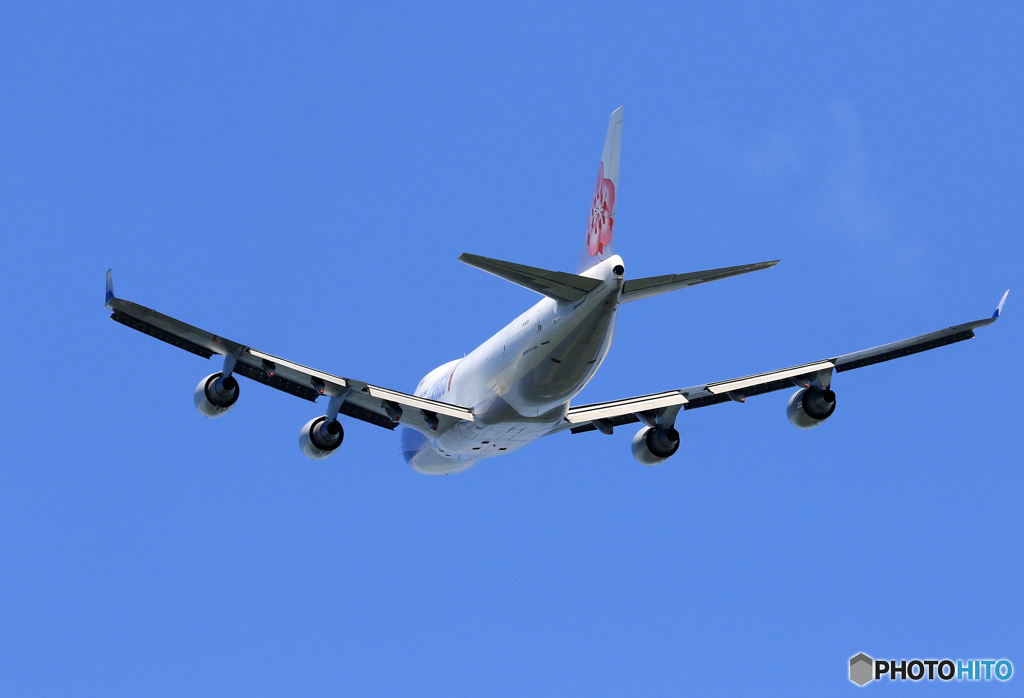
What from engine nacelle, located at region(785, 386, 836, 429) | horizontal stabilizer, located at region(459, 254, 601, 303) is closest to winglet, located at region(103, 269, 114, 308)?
horizontal stabilizer, located at region(459, 254, 601, 303)

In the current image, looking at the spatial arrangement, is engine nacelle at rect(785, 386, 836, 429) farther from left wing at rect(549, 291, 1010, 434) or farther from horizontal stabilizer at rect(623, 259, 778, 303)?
horizontal stabilizer at rect(623, 259, 778, 303)

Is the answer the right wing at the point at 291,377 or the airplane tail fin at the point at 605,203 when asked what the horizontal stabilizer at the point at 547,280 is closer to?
the airplane tail fin at the point at 605,203

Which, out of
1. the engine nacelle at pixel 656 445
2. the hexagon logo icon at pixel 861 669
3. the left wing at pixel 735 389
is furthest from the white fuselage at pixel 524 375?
the hexagon logo icon at pixel 861 669

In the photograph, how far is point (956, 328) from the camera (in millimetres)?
29000

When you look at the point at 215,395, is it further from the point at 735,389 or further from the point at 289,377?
the point at 735,389

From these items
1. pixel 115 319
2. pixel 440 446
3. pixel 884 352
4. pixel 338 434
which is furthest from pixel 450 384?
pixel 884 352

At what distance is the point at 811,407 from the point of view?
99.9ft

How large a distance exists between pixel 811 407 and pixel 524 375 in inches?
366

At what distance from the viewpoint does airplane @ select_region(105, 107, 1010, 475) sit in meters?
24.6

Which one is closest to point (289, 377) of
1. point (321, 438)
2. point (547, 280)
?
point (321, 438)

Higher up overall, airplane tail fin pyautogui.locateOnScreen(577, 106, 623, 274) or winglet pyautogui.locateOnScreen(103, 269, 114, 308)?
airplane tail fin pyautogui.locateOnScreen(577, 106, 623, 274)

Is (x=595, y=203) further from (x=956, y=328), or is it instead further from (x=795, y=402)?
(x=956, y=328)

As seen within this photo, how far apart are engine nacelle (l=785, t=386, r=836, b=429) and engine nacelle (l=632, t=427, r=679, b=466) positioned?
3674 millimetres

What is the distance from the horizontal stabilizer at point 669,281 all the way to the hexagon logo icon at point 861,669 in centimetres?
1449
